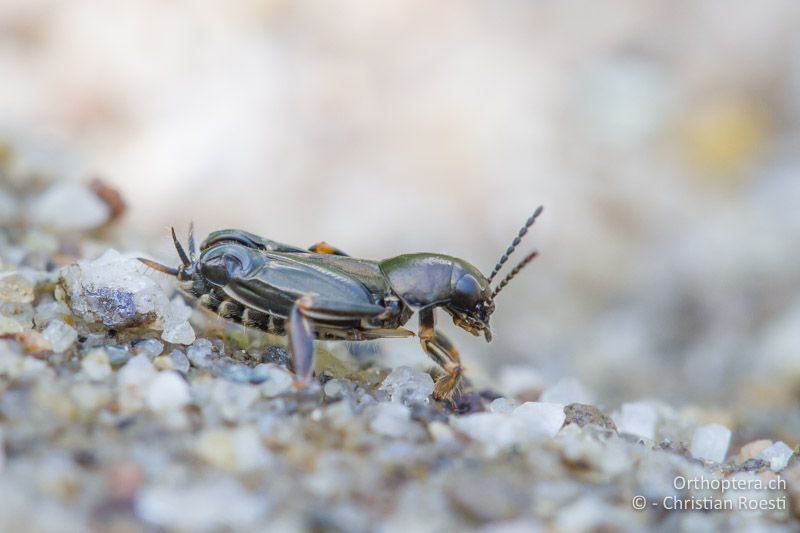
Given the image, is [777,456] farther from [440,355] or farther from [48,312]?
[48,312]

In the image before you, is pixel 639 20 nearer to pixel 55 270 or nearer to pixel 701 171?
pixel 701 171

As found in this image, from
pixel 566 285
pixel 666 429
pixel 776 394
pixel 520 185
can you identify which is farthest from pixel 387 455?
pixel 520 185

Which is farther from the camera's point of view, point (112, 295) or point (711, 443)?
point (711, 443)

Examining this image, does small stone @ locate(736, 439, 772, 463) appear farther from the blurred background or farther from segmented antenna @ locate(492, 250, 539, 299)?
the blurred background

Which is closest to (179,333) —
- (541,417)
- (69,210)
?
(541,417)

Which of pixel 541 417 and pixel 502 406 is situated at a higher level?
pixel 502 406

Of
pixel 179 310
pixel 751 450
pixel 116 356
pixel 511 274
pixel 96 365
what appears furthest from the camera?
pixel 511 274
